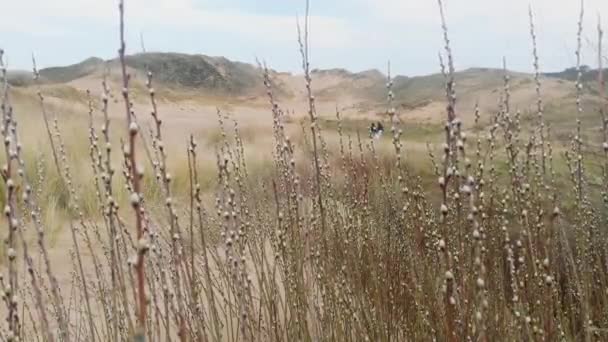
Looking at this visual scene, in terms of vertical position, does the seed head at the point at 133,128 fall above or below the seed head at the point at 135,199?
above

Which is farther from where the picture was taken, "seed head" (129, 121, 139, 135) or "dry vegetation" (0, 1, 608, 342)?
"dry vegetation" (0, 1, 608, 342)

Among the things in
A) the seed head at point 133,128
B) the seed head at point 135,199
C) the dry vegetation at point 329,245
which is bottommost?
the dry vegetation at point 329,245

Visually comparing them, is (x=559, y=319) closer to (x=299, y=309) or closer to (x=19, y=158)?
(x=299, y=309)

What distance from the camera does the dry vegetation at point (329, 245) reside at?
1314 millimetres

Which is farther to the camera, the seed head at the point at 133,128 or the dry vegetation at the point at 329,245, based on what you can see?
the dry vegetation at the point at 329,245

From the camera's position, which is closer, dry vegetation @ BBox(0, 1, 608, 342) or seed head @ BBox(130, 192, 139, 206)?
seed head @ BBox(130, 192, 139, 206)

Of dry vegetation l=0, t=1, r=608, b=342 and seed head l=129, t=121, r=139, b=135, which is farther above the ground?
seed head l=129, t=121, r=139, b=135

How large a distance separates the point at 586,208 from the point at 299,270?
4.61 feet

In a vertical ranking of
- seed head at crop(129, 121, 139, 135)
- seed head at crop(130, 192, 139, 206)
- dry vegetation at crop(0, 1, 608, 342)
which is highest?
seed head at crop(129, 121, 139, 135)

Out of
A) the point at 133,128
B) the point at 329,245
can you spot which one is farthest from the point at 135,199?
the point at 329,245

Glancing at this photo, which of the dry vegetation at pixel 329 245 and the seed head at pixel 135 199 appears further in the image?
the dry vegetation at pixel 329 245

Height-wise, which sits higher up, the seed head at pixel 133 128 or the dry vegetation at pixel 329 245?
the seed head at pixel 133 128

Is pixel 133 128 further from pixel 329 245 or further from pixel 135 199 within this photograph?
pixel 329 245

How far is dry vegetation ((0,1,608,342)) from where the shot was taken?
51.8 inches
